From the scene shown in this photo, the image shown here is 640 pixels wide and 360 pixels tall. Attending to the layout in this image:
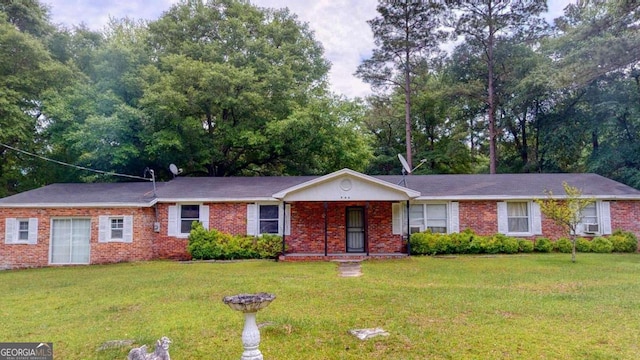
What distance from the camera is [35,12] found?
867 inches

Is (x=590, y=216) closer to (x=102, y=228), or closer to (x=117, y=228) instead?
(x=117, y=228)

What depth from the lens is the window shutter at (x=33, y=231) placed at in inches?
591

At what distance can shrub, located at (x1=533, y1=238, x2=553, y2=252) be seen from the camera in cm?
1574

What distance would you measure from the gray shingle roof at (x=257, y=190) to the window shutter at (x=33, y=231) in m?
0.70

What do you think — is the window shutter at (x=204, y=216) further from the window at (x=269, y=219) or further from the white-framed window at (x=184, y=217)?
the window at (x=269, y=219)

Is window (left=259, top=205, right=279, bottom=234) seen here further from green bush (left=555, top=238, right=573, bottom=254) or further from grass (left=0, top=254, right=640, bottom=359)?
green bush (left=555, top=238, right=573, bottom=254)

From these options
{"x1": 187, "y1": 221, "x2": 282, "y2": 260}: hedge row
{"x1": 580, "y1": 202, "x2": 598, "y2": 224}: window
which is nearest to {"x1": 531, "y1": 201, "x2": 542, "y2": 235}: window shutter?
{"x1": 580, "y1": 202, "x2": 598, "y2": 224}: window

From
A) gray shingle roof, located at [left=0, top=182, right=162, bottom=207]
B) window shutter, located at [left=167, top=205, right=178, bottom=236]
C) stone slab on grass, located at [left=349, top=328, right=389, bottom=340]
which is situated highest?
gray shingle roof, located at [left=0, top=182, right=162, bottom=207]

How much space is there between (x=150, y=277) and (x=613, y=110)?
23.6 metres

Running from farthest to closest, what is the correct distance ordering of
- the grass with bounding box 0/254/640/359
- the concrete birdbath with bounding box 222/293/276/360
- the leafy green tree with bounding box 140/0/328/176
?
the leafy green tree with bounding box 140/0/328/176 < the grass with bounding box 0/254/640/359 < the concrete birdbath with bounding box 222/293/276/360

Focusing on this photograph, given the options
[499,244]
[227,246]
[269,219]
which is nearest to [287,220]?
[269,219]

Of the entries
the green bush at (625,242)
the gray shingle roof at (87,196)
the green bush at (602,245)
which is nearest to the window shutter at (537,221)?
the green bush at (602,245)

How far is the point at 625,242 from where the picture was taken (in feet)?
51.3


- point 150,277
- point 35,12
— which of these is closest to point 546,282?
point 150,277
